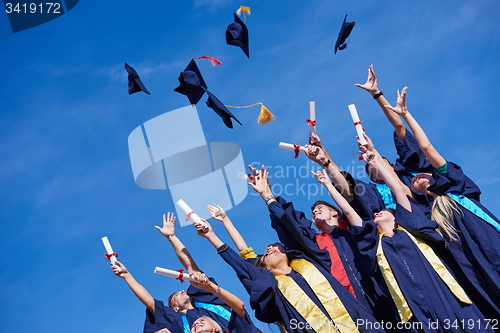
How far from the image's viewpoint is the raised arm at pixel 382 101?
21.1ft

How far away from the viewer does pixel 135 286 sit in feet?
22.1

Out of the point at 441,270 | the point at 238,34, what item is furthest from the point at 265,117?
the point at 441,270

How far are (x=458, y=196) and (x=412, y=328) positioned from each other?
1462mm

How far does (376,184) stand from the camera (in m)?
6.66

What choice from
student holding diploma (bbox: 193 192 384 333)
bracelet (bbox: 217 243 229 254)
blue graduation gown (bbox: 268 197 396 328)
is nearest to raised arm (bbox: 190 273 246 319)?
student holding diploma (bbox: 193 192 384 333)

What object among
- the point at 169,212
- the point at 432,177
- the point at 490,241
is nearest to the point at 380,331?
the point at 490,241

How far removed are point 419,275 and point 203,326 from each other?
247cm

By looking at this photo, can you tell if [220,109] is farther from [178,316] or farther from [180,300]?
[178,316]

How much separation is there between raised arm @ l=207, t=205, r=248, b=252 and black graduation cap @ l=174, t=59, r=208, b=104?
1474 millimetres

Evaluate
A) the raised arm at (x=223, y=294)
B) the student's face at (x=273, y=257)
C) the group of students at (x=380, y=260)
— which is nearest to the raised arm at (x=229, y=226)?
the group of students at (x=380, y=260)

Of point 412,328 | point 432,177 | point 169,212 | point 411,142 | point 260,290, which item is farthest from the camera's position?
point 169,212

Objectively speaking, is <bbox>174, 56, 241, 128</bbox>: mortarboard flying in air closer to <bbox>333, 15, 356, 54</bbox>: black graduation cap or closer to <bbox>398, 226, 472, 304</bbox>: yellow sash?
<bbox>333, 15, 356, 54</bbox>: black graduation cap

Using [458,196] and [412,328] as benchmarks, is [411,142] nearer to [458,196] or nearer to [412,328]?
[458,196]

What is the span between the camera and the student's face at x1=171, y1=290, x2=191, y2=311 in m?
6.96
